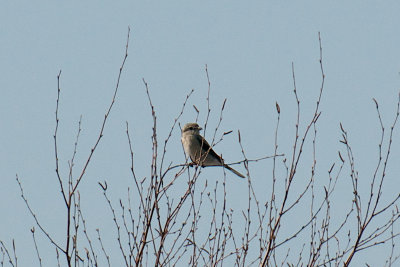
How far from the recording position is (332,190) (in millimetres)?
5430

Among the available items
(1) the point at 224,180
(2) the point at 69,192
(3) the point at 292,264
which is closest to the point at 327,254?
(3) the point at 292,264

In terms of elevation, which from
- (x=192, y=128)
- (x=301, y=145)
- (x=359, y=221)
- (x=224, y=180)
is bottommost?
(x=359, y=221)

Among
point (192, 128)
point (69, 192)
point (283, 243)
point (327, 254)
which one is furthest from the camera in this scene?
point (192, 128)

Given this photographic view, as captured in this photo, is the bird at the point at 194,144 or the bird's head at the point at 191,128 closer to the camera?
the bird at the point at 194,144

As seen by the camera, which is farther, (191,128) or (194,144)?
(191,128)

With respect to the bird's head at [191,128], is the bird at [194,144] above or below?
below

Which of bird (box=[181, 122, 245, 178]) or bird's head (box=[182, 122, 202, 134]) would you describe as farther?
bird's head (box=[182, 122, 202, 134])

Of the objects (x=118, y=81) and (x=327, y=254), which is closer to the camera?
(x=118, y=81)

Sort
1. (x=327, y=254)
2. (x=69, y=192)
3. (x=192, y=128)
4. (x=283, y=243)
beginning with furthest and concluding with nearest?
(x=192, y=128) → (x=327, y=254) → (x=283, y=243) → (x=69, y=192)

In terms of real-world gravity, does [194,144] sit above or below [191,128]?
below

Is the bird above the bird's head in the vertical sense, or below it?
below

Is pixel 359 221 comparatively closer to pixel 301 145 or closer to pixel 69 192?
pixel 301 145

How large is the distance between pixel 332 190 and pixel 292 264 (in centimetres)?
73

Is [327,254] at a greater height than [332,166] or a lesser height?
lesser
